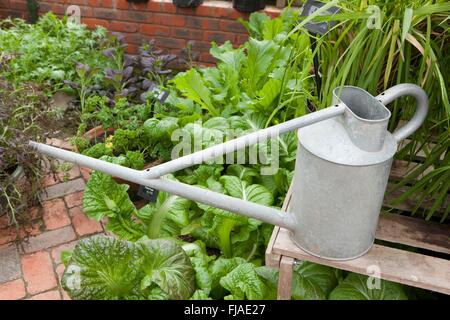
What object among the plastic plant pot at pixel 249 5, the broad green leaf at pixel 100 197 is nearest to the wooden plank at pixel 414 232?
the broad green leaf at pixel 100 197

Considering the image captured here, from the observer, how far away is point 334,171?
3.68 feet

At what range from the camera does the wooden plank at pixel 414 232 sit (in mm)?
1318

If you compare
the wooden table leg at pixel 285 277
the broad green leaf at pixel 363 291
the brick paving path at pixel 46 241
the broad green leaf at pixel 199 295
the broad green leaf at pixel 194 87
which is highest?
the broad green leaf at pixel 194 87

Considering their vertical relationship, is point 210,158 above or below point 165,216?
above

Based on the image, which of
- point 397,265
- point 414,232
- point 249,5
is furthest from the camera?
point 249,5

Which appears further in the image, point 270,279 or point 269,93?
point 269,93

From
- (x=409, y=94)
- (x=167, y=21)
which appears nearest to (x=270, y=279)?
(x=409, y=94)

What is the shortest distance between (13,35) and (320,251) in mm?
2430

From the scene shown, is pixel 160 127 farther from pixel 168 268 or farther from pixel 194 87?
pixel 168 268

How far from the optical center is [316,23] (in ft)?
4.31

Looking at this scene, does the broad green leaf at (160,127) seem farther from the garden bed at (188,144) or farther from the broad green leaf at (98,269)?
the broad green leaf at (98,269)

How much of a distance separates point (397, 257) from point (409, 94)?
45 centimetres

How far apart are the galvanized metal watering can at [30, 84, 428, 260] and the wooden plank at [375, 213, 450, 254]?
0.13m

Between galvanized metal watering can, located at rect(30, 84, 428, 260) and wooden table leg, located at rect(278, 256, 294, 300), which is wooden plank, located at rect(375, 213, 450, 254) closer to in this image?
galvanized metal watering can, located at rect(30, 84, 428, 260)
